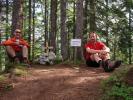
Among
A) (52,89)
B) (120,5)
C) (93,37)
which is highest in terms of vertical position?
(120,5)

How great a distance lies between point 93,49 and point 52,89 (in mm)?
4266

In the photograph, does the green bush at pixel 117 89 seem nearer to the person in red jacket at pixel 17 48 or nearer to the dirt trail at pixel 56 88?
the dirt trail at pixel 56 88

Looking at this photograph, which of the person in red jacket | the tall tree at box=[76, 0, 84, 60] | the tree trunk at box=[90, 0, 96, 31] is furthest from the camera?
the tree trunk at box=[90, 0, 96, 31]

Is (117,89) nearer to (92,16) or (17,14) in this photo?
(17,14)

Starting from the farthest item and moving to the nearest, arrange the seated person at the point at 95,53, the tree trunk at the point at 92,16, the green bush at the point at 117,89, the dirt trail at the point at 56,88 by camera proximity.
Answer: the tree trunk at the point at 92,16, the seated person at the point at 95,53, the dirt trail at the point at 56,88, the green bush at the point at 117,89

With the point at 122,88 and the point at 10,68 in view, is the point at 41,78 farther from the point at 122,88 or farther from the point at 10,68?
the point at 122,88

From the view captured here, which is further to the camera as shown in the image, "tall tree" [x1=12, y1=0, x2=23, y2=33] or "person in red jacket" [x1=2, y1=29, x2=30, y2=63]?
"tall tree" [x1=12, y1=0, x2=23, y2=33]

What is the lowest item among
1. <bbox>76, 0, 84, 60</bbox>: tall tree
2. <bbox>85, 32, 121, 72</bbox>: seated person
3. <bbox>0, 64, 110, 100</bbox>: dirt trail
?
<bbox>0, 64, 110, 100</bbox>: dirt trail

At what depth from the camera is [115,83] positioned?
6949 millimetres

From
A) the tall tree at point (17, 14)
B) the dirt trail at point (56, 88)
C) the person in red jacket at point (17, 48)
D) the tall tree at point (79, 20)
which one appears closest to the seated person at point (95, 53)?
the person in red jacket at point (17, 48)

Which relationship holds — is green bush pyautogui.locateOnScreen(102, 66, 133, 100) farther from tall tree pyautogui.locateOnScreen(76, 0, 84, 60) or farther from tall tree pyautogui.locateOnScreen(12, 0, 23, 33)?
tall tree pyautogui.locateOnScreen(76, 0, 84, 60)

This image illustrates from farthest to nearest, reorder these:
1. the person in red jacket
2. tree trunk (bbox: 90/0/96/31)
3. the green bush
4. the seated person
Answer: tree trunk (bbox: 90/0/96/31)
the person in red jacket
the seated person
the green bush

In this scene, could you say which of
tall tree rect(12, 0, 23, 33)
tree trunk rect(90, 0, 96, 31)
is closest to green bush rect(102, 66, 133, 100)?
tall tree rect(12, 0, 23, 33)

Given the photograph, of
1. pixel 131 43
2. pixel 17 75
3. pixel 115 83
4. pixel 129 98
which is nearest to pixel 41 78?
pixel 17 75
